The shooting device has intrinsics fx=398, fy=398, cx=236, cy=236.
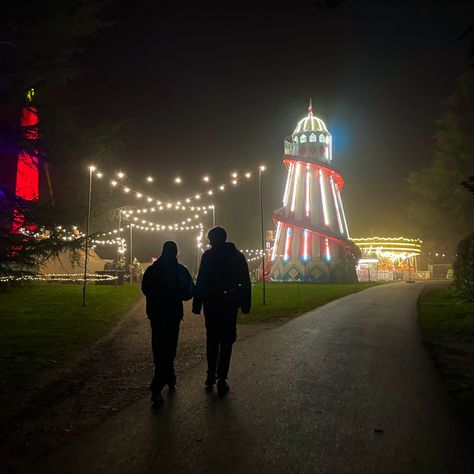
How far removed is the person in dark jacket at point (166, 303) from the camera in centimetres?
484

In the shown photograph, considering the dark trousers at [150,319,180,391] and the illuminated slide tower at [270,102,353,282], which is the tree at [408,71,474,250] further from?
the dark trousers at [150,319,180,391]

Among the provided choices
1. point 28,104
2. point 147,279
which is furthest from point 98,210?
point 147,279

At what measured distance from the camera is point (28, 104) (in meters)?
9.61

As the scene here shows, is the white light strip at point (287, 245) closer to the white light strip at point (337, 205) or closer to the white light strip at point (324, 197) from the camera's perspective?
the white light strip at point (324, 197)

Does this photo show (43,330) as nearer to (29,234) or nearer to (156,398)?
(29,234)

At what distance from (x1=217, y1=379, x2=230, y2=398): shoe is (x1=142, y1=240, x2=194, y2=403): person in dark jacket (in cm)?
59

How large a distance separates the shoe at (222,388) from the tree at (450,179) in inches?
1170

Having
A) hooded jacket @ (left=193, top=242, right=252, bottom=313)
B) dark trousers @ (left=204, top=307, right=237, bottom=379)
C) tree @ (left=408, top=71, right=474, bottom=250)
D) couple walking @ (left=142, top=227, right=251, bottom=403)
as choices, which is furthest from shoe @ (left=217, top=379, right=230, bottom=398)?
tree @ (left=408, top=71, right=474, bottom=250)

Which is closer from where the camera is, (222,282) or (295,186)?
(222,282)

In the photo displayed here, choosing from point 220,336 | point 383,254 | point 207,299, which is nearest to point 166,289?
point 207,299

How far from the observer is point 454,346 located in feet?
24.7

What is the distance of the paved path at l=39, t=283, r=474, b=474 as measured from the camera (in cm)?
301

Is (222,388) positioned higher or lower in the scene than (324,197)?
Result: lower

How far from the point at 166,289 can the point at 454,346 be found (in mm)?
5810
